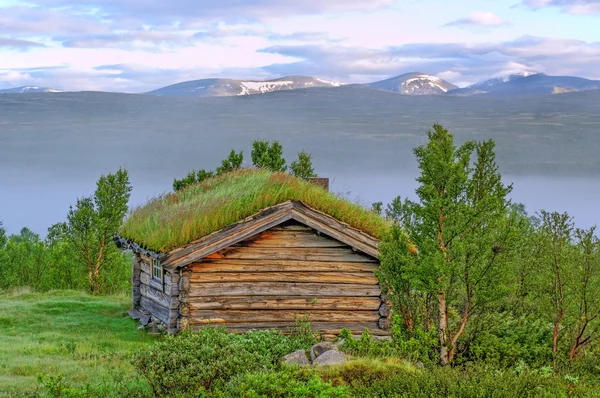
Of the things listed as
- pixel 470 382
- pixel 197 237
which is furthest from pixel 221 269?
pixel 470 382

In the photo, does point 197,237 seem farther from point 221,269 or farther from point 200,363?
point 200,363

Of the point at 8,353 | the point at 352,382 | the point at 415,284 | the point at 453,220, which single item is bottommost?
the point at 8,353

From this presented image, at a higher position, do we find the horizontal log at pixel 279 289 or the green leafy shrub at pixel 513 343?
the horizontal log at pixel 279 289

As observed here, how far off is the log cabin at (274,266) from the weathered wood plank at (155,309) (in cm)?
19

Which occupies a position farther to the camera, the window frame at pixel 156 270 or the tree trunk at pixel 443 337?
the window frame at pixel 156 270

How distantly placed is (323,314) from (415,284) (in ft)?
17.2

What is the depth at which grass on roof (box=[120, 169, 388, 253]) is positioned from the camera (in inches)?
707

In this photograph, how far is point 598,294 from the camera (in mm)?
16078

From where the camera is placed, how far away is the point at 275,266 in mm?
18312

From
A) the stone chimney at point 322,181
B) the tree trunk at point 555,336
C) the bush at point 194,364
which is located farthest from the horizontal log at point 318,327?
the stone chimney at point 322,181

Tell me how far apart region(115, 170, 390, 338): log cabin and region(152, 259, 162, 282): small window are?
1.73 ft

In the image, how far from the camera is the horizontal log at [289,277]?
710 inches

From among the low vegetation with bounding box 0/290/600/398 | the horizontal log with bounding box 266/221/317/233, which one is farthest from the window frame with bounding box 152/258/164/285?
the horizontal log with bounding box 266/221/317/233

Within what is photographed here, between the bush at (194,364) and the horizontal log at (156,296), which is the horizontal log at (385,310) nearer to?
the horizontal log at (156,296)
